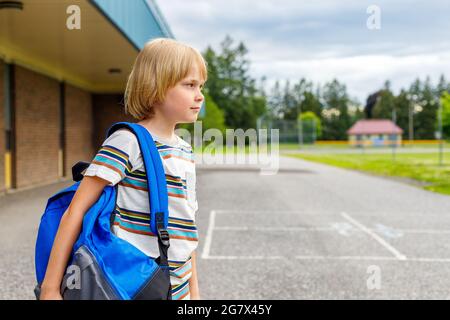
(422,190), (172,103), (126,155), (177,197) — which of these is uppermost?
(172,103)

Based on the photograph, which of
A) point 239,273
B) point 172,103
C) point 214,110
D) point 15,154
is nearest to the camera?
point 172,103

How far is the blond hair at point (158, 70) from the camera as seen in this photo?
52.2 inches

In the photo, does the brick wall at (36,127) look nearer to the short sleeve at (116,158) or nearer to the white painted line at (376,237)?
the white painted line at (376,237)

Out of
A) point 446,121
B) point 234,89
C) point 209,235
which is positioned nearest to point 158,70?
point 209,235

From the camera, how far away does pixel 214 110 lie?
5656cm

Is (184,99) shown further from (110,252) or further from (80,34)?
(80,34)

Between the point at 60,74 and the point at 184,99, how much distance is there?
1425 cm

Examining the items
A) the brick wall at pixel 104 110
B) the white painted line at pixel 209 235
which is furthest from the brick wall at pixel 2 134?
the brick wall at pixel 104 110

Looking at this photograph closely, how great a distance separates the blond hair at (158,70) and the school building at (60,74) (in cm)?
349

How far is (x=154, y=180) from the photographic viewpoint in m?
1.25
